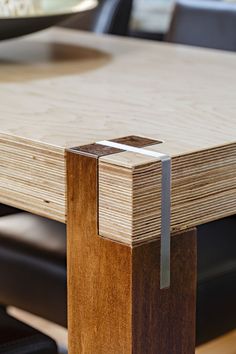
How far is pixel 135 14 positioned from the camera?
10.6 ft

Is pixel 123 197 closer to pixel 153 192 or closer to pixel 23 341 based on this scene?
pixel 153 192

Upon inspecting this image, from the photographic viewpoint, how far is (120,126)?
3.05 ft

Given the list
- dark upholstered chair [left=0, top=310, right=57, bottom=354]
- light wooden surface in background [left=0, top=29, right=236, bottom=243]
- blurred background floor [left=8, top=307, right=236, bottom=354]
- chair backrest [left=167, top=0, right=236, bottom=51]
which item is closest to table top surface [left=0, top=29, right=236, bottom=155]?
light wooden surface in background [left=0, top=29, right=236, bottom=243]

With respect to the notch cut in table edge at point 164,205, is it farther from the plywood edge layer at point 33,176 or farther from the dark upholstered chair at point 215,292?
the dark upholstered chair at point 215,292

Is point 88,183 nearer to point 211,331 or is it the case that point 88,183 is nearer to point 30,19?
point 211,331

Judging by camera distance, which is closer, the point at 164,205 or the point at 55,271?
the point at 164,205

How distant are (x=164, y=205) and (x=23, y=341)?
1.07 feet

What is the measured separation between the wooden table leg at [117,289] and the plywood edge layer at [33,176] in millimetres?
21

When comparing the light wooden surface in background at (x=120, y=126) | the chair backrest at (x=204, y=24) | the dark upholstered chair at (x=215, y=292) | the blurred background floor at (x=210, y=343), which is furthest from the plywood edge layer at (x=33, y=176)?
the blurred background floor at (x=210, y=343)

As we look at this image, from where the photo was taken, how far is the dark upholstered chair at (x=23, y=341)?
102 cm

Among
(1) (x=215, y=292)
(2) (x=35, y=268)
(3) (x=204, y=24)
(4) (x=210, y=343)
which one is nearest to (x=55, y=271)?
(2) (x=35, y=268)

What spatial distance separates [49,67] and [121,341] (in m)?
0.62

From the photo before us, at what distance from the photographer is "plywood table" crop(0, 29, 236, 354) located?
79 centimetres

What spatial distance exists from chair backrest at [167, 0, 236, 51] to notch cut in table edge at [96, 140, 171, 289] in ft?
3.01
